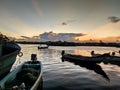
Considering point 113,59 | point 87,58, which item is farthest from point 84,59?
point 113,59

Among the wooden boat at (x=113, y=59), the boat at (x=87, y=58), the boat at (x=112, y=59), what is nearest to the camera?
the boat at (x=87, y=58)

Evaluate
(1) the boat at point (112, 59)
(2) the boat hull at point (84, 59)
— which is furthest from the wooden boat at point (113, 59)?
(2) the boat hull at point (84, 59)

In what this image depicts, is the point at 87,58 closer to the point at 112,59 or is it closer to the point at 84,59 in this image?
the point at 84,59

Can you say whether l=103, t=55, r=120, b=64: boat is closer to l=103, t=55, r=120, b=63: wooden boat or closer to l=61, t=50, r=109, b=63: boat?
l=103, t=55, r=120, b=63: wooden boat

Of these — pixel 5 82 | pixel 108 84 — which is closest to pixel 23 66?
pixel 5 82

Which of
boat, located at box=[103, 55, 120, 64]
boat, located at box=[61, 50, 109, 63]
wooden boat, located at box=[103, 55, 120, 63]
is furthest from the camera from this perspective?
wooden boat, located at box=[103, 55, 120, 63]

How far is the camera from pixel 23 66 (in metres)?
23.4

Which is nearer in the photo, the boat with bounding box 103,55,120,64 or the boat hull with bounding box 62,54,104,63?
the boat hull with bounding box 62,54,104,63

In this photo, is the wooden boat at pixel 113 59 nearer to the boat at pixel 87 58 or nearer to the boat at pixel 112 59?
the boat at pixel 112 59

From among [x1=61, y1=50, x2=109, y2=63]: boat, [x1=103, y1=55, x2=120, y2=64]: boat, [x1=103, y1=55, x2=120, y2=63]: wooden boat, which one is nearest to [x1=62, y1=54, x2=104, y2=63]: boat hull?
[x1=61, y1=50, x2=109, y2=63]: boat

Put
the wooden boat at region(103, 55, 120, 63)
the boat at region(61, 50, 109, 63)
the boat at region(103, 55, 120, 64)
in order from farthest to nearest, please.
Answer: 1. the wooden boat at region(103, 55, 120, 63)
2. the boat at region(103, 55, 120, 64)
3. the boat at region(61, 50, 109, 63)

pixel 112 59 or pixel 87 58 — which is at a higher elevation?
pixel 87 58

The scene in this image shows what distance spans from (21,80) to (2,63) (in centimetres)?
476

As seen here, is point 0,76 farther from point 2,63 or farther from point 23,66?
point 23,66
